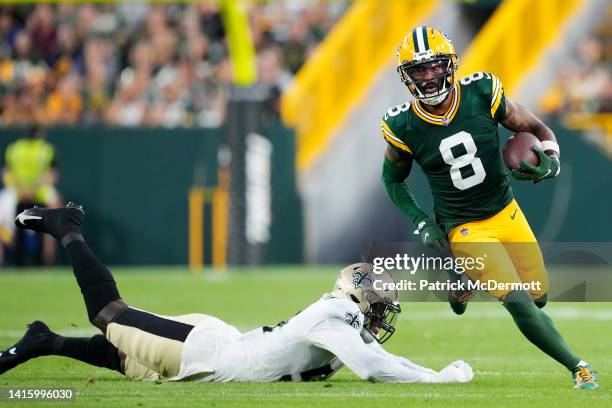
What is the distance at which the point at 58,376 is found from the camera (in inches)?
283

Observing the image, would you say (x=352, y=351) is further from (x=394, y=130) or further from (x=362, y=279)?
(x=394, y=130)

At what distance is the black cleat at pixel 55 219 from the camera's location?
275 inches

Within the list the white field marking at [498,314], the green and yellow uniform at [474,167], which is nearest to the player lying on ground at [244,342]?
the green and yellow uniform at [474,167]

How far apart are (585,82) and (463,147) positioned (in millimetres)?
11303

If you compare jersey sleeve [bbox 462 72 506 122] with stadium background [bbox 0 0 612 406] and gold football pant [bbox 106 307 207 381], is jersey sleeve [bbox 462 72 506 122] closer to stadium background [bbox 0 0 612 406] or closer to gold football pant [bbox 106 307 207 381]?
gold football pant [bbox 106 307 207 381]

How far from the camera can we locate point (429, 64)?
6.98m

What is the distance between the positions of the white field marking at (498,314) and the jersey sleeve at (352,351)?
4.64 metres

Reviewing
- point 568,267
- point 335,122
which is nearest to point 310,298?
point 568,267

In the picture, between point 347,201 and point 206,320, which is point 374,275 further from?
point 347,201

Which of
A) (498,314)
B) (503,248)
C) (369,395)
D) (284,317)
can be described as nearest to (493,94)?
(503,248)

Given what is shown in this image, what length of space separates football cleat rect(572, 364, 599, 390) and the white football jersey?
0.69m

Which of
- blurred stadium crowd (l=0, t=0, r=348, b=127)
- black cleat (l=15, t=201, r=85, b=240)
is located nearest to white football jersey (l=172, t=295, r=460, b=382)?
black cleat (l=15, t=201, r=85, b=240)

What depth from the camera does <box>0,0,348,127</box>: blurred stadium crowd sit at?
17703 millimetres

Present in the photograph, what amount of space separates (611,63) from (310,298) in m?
8.31
